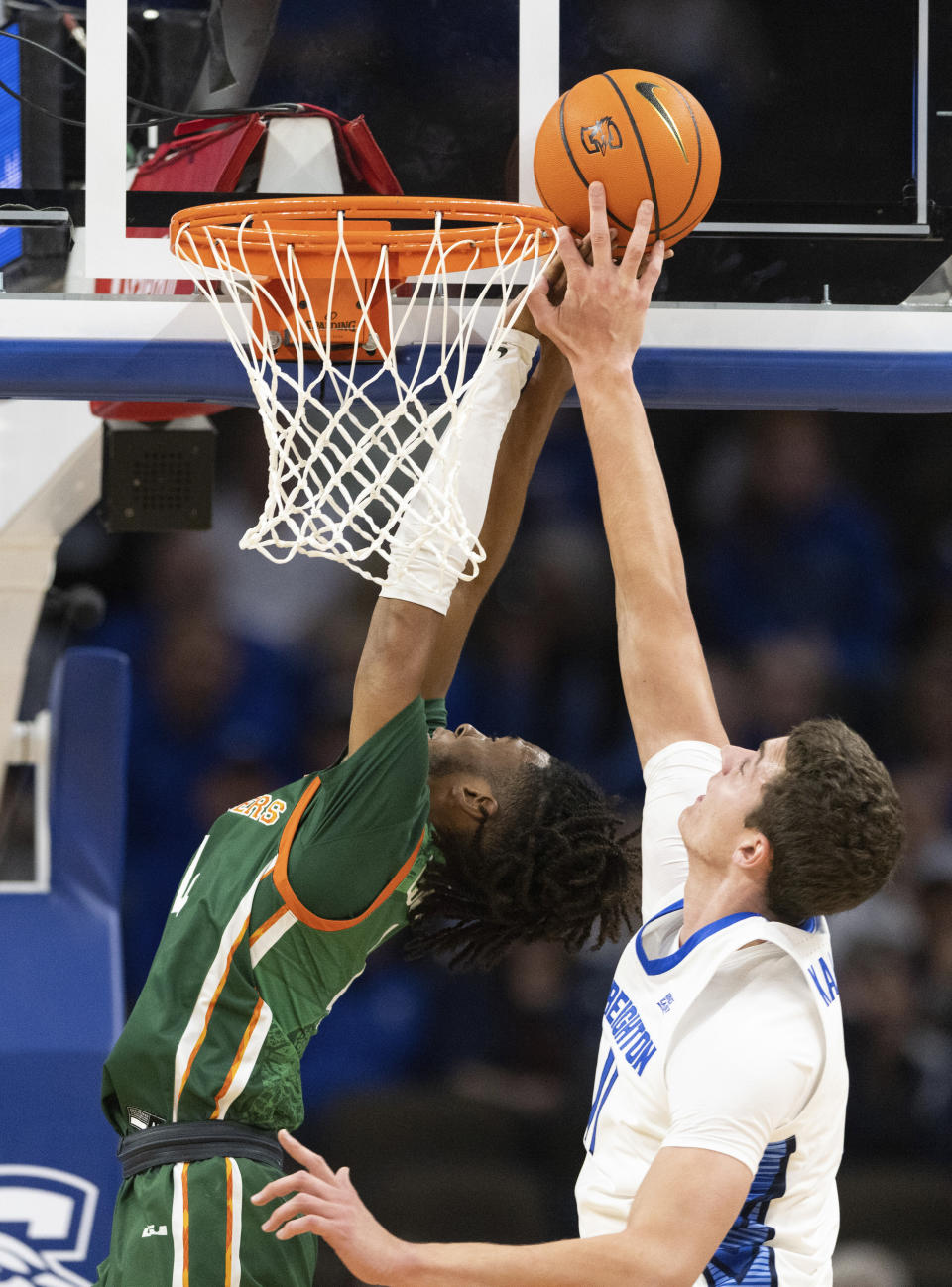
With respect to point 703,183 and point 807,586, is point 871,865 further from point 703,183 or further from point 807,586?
point 807,586

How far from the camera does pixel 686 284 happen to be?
9.19 ft

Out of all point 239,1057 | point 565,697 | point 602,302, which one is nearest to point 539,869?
point 239,1057

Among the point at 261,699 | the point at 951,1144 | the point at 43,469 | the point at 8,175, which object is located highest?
the point at 8,175

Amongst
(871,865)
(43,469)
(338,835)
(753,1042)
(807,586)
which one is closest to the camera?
(753,1042)

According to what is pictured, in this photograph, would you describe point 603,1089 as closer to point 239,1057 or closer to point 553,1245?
point 553,1245

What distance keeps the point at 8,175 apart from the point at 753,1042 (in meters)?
2.18

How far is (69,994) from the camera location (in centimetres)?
399

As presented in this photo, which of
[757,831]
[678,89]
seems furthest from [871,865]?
[678,89]

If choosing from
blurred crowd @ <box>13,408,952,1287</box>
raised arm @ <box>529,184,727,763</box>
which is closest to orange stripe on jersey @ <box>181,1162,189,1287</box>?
raised arm @ <box>529,184,727,763</box>

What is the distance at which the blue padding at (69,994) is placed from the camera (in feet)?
12.7

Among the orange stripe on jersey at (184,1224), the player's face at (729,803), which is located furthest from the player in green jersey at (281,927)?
the player's face at (729,803)

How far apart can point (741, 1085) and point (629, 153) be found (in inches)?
53.4

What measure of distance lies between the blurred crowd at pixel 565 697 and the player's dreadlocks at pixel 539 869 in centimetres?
212

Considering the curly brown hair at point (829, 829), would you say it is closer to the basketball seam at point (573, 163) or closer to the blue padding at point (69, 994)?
the basketball seam at point (573, 163)
